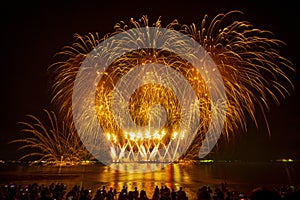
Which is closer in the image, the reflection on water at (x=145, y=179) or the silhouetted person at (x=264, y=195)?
the silhouetted person at (x=264, y=195)

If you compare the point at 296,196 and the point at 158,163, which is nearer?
the point at 296,196

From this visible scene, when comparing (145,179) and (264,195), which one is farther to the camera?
(145,179)

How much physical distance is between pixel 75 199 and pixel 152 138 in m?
44.7

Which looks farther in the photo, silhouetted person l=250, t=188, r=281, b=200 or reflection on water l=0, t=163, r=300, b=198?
reflection on water l=0, t=163, r=300, b=198

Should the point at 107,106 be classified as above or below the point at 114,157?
above

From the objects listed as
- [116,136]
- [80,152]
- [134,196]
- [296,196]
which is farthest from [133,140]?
[296,196]

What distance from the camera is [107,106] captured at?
133ft

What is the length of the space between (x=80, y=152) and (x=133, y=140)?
58.6ft

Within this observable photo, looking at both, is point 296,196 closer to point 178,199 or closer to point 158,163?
point 178,199

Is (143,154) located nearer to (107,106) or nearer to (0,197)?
(107,106)

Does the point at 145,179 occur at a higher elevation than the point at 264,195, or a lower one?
higher

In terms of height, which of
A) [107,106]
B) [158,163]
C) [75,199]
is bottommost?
[75,199]

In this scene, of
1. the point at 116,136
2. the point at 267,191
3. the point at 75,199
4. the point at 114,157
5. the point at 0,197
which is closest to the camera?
the point at 267,191

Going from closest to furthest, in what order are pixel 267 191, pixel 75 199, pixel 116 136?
pixel 267 191 → pixel 75 199 → pixel 116 136
